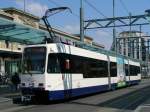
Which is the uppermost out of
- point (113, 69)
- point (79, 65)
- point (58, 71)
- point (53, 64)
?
point (113, 69)

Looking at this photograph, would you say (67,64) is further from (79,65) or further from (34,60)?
(79,65)

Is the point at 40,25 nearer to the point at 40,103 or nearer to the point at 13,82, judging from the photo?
the point at 13,82

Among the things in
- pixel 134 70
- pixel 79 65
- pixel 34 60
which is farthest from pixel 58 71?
pixel 134 70

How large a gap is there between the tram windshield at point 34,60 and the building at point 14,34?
115 inches

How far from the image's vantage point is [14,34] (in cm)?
3319

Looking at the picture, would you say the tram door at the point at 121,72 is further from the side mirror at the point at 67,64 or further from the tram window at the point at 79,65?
the side mirror at the point at 67,64

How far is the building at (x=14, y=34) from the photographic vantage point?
30.4m

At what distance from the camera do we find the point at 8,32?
3198 cm

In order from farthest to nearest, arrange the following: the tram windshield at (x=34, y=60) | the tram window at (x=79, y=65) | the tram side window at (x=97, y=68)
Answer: the tram side window at (x=97, y=68)
the tram window at (x=79, y=65)
the tram windshield at (x=34, y=60)

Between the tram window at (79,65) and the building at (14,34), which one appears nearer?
the tram window at (79,65)

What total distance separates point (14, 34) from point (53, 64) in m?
10.9

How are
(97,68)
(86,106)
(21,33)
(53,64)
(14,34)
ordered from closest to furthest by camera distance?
1. (86,106)
2. (53,64)
3. (97,68)
4. (21,33)
5. (14,34)

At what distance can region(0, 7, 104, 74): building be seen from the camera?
99.6ft

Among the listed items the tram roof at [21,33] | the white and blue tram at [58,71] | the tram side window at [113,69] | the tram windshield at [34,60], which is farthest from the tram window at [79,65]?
the tram side window at [113,69]
